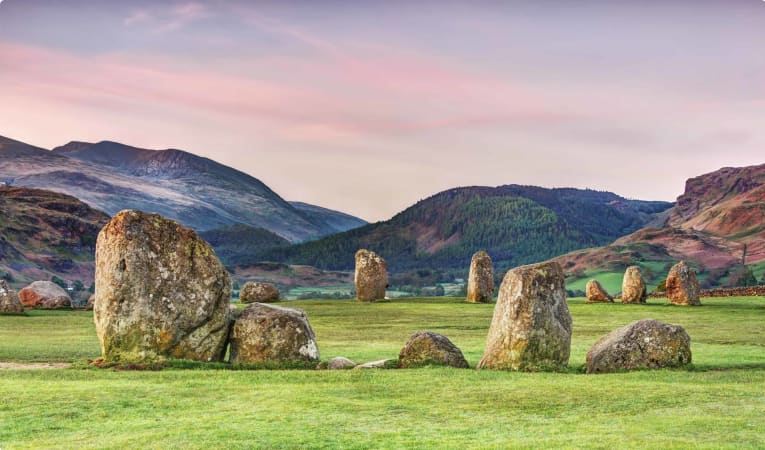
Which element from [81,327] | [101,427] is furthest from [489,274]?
[101,427]

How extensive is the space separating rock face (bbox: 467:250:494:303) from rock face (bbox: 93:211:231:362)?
136ft

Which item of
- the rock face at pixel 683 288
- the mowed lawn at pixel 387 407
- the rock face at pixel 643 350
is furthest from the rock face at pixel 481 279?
the rock face at pixel 643 350

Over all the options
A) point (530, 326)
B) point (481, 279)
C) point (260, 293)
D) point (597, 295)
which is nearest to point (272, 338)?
point (530, 326)

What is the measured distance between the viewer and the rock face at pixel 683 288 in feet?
200

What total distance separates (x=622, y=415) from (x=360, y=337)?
78.5ft

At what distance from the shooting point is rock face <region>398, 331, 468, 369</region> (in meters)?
26.3

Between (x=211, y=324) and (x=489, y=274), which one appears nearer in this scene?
(x=211, y=324)

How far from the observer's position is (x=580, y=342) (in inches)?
1489

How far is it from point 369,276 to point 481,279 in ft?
32.4

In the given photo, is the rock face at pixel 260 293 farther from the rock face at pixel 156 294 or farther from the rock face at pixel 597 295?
the rock face at pixel 156 294

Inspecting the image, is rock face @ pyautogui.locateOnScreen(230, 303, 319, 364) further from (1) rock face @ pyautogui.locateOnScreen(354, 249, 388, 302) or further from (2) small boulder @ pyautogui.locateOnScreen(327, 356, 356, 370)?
(1) rock face @ pyautogui.locateOnScreen(354, 249, 388, 302)

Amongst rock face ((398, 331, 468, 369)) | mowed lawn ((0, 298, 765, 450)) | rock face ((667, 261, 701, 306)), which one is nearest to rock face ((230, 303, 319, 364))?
mowed lawn ((0, 298, 765, 450))

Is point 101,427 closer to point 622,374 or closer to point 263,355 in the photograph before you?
point 263,355

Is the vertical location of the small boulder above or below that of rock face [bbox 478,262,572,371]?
below
